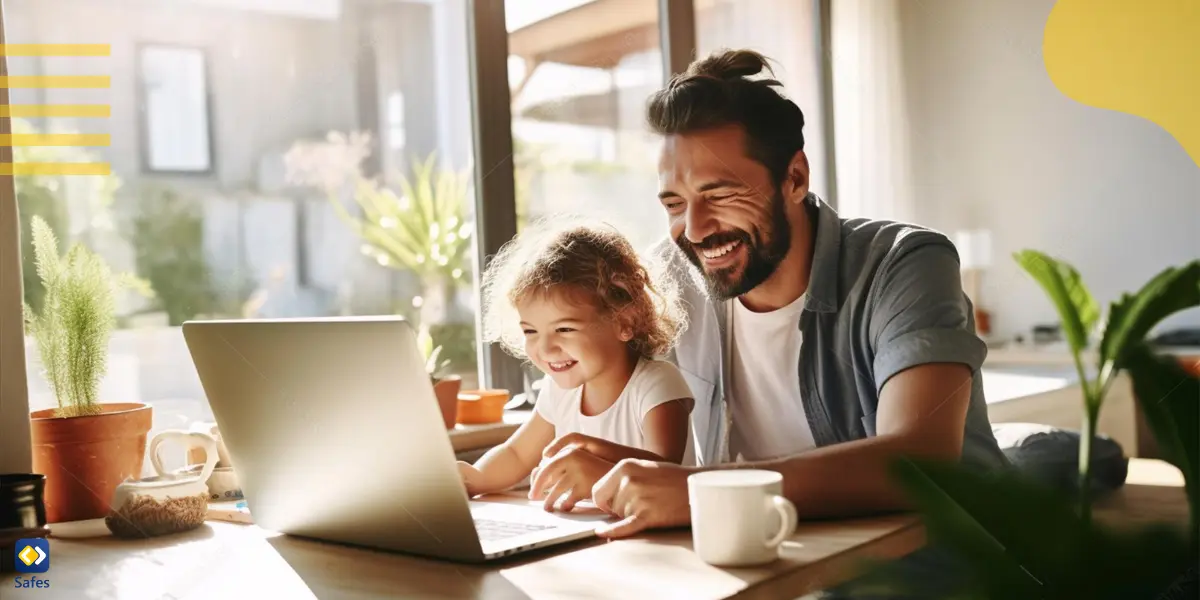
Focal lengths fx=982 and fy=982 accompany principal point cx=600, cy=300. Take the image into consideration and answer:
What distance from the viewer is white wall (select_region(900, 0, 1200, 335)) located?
473 mm

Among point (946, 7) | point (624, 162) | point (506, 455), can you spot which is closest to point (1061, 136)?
point (946, 7)

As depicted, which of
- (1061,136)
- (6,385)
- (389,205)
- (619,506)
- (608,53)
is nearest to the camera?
(1061,136)

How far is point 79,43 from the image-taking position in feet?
4.55

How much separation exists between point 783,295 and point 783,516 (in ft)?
2.14

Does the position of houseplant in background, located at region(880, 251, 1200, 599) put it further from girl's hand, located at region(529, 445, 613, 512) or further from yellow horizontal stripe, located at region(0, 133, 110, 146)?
yellow horizontal stripe, located at region(0, 133, 110, 146)

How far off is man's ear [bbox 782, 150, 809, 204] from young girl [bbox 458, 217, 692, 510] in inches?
8.5

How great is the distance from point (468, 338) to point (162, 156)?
625 millimetres

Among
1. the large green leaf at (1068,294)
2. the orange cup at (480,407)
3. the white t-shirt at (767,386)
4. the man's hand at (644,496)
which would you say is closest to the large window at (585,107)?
the orange cup at (480,407)

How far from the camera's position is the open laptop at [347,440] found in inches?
26.2

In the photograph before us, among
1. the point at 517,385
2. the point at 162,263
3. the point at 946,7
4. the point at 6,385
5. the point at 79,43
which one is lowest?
the point at 517,385

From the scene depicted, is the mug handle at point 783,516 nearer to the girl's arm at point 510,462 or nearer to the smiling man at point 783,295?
the smiling man at point 783,295

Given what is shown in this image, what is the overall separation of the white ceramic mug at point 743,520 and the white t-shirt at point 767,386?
1.87 feet

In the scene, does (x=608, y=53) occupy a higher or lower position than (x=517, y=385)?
higher

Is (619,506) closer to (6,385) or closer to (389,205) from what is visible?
(6,385)
